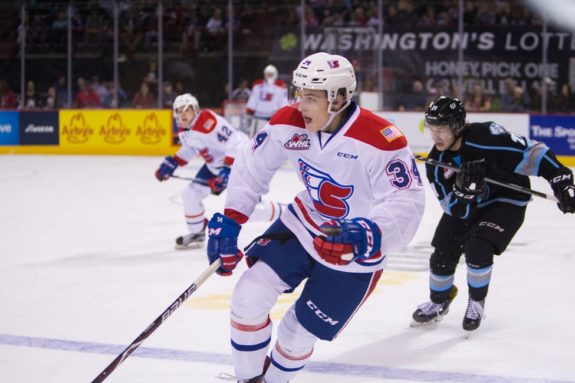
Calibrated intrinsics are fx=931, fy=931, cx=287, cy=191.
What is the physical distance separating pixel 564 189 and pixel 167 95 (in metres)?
11.3

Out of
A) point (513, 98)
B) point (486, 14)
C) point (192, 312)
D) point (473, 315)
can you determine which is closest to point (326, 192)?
point (473, 315)

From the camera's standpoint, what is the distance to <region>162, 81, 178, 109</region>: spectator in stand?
1470 centimetres

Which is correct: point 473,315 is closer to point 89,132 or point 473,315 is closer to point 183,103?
point 183,103

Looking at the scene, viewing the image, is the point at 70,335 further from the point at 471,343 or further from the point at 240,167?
the point at 471,343

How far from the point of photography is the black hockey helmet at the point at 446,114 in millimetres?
4047

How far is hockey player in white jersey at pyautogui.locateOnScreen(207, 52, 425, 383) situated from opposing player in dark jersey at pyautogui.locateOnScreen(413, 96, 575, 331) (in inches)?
48.7

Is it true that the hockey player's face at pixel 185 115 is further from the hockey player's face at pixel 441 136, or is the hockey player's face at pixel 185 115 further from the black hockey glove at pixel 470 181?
the black hockey glove at pixel 470 181

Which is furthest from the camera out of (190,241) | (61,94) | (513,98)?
(61,94)

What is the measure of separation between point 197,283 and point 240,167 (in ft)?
1.34

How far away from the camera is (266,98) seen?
1365 cm

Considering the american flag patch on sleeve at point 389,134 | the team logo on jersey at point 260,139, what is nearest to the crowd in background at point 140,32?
the team logo on jersey at point 260,139

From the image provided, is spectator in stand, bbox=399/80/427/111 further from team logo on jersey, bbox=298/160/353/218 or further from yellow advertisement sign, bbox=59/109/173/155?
team logo on jersey, bbox=298/160/353/218

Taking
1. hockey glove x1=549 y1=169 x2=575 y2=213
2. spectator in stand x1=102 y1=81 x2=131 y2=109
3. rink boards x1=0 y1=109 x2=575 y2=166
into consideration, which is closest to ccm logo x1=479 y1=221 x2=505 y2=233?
hockey glove x1=549 y1=169 x2=575 y2=213

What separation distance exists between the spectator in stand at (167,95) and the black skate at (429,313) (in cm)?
1070
